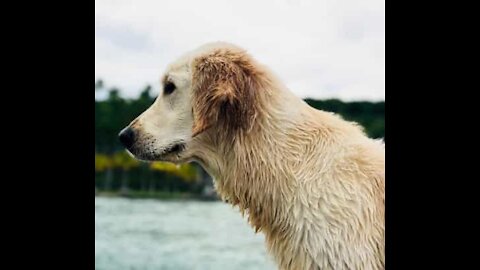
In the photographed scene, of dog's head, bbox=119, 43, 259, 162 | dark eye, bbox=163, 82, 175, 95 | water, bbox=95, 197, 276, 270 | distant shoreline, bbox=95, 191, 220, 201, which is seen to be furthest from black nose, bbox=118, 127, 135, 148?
distant shoreline, bbox=95, 191, 220, 201

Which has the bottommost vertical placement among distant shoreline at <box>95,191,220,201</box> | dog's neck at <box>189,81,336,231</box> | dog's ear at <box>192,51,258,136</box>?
distant shoreline at <box>95,191,220,201</box>

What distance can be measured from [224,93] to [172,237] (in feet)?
76.4

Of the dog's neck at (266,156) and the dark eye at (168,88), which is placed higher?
the dark eye at (168,88)

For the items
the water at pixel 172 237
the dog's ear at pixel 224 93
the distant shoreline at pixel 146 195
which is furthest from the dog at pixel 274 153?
the distant shoreline at pixel 146 195

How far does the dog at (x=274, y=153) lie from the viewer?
117 inches

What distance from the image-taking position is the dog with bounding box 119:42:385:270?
2961mm

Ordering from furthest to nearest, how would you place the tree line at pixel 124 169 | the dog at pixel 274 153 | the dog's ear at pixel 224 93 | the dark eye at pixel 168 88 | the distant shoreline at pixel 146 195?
1. the distant shoreline at pixel 146 195
2. the tree line at pixel 124 169
3. the dark eye at pixel 168 88
4. the dog's ear at pixel 224 93
5. the dog at pixel 274 153

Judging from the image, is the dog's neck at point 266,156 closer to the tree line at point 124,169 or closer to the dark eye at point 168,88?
the dark eye at point 168,88

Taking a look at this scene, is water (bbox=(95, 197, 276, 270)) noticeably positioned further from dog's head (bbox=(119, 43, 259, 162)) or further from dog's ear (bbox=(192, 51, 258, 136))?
dog's ear (bbox=(192, 51, 258, 136))

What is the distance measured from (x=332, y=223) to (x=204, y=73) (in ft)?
2.95

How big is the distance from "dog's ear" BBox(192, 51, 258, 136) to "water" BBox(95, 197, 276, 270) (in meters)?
10.1

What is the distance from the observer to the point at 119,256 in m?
18.8

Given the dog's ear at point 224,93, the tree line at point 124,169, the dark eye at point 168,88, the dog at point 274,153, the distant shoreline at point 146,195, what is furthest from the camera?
the distant shoreline at point 146,195
